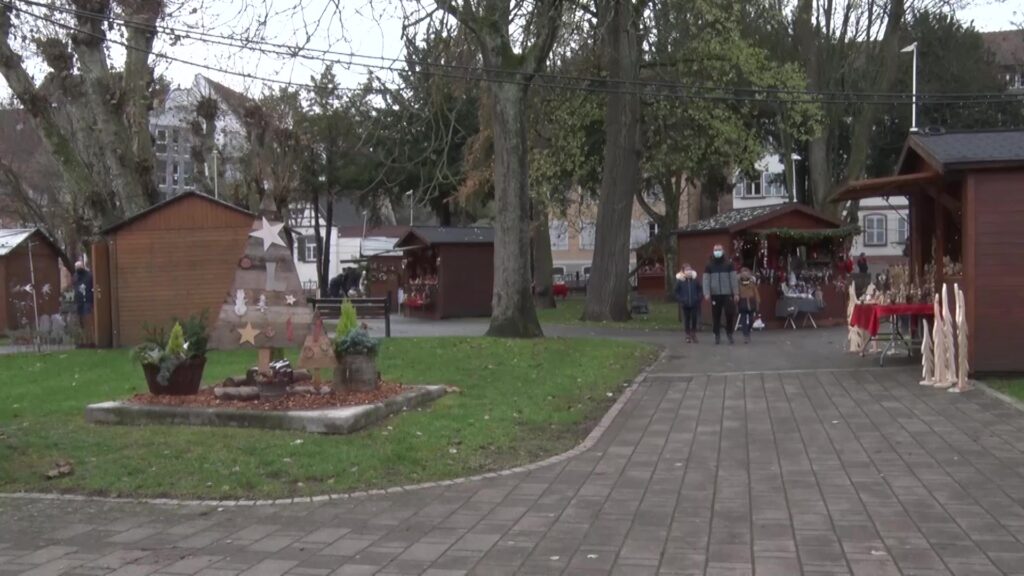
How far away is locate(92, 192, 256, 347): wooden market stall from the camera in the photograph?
2034 cm

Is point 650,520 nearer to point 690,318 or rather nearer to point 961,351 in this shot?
point 961,351

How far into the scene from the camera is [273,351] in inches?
509

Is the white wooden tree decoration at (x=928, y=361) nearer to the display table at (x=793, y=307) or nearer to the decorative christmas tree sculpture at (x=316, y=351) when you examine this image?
the decorative christmas tree sculpture at (x=316, y=351)

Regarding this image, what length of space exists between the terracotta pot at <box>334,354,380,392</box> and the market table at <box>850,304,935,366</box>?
8.43m

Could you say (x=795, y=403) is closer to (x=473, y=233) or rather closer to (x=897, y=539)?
(x=897, y=539)

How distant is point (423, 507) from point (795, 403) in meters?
6.66

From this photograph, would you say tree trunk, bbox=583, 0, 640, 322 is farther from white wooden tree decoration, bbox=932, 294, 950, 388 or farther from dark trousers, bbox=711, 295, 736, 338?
white wooden tree decoration, bbox=932, 294, 950, 388

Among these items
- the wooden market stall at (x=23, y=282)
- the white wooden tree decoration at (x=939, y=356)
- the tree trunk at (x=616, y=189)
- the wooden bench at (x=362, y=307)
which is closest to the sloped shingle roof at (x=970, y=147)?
the white wooden tree decoration at (x=939, y=356)

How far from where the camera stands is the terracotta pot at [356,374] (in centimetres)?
1245

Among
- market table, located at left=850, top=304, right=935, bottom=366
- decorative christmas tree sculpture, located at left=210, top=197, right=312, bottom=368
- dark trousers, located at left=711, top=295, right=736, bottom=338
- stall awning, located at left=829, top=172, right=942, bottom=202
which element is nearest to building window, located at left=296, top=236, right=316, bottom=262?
dark trousers, located at left=711, top=295, right=736, bottom=338

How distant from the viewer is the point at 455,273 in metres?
34.9

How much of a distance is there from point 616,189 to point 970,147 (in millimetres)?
13603

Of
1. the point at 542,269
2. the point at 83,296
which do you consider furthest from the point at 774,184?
the point at 83,296

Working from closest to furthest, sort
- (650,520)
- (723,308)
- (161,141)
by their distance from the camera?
1. (650,520)
2. (723,308)
3. (161,141)
